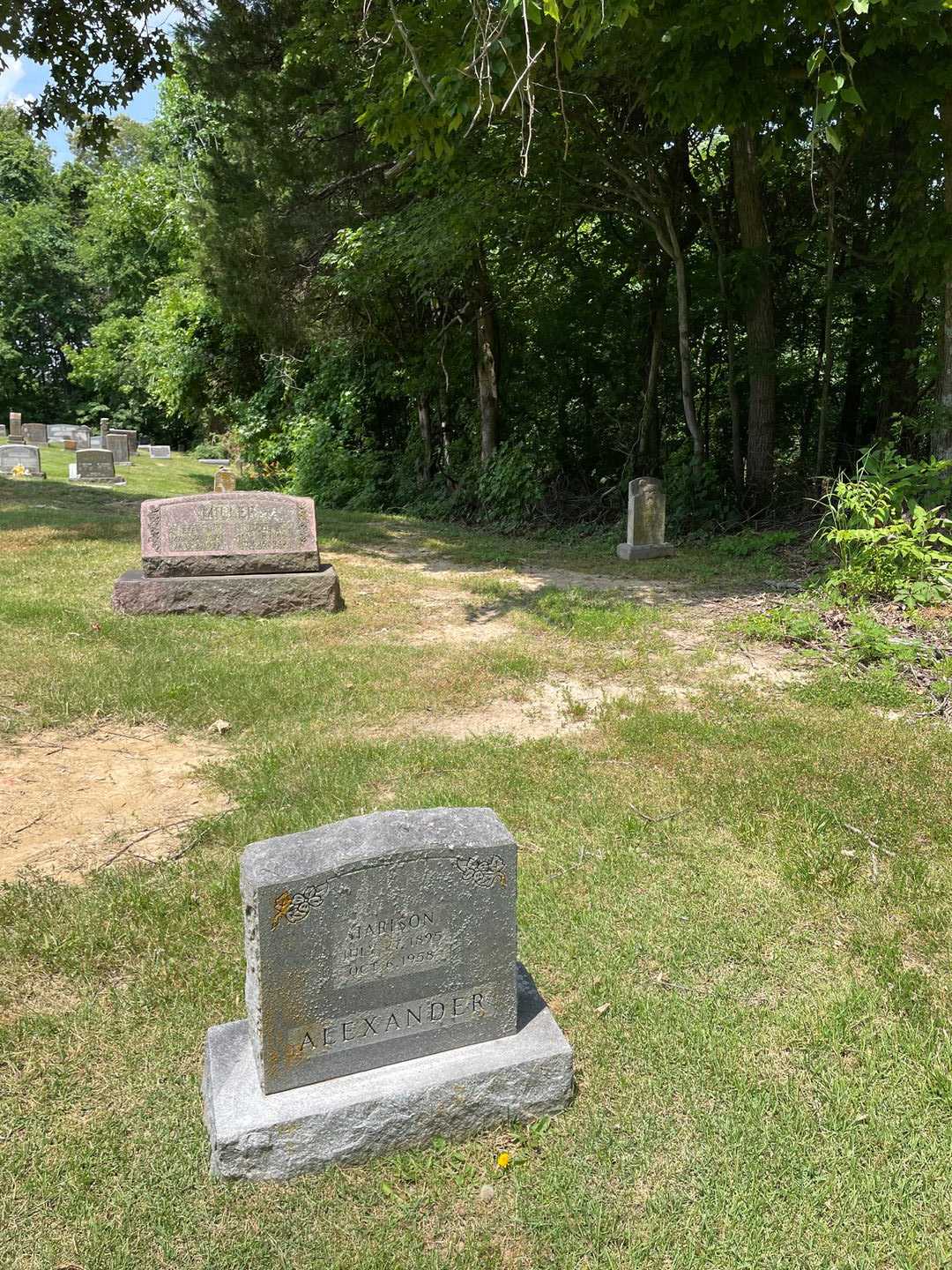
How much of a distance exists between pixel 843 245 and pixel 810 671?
8.50 metres

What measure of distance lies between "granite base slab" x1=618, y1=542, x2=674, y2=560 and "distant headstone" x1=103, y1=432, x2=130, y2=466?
21.2 meters

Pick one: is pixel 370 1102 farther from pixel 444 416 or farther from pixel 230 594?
pixel 444 416

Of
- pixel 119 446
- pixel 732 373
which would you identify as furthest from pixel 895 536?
pixel 119 446

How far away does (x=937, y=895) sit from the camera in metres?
3.95

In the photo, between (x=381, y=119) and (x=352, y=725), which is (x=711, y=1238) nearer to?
(x=352, y=725)

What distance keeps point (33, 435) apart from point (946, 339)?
31847 mm

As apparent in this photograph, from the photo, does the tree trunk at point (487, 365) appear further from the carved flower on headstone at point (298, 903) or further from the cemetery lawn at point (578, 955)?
the carved flower on headstone at point (298, 903)

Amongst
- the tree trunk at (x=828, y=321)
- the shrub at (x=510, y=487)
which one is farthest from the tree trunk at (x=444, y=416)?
the tree trunk at (x=828, y=321)

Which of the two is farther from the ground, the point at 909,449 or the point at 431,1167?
the point at 909,449

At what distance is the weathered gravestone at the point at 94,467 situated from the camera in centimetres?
2183

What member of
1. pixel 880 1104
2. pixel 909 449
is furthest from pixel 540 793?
pixel 909 449

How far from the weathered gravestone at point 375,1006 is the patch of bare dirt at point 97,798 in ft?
5.49

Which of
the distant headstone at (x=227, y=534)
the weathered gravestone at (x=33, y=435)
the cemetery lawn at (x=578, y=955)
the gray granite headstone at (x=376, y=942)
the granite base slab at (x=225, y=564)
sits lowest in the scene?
the cemetery lawn at (x=578, y=955)

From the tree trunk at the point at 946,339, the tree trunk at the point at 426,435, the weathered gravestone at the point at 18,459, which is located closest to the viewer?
the tree trunk at the point at 946,339
